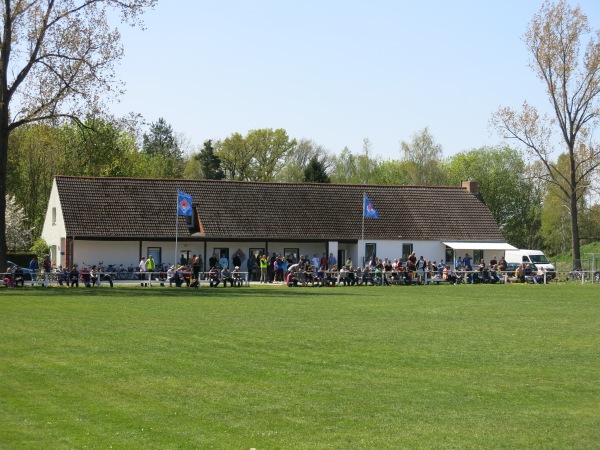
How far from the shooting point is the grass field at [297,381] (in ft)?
35.8

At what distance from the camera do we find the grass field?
10922 mm

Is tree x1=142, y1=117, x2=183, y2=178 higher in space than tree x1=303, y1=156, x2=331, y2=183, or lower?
higher

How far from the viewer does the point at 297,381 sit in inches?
563

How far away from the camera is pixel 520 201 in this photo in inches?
4301

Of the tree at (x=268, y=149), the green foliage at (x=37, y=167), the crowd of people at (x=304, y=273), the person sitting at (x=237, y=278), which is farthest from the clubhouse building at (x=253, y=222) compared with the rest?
the tree at (x=268, y=149)

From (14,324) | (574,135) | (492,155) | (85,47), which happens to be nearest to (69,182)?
(85,47)

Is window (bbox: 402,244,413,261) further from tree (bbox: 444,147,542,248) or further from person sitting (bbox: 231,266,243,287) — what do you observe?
tree (bbox: 444,147,542,248)

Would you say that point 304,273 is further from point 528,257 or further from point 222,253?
point 528,257

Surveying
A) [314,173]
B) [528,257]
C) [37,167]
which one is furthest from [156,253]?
[314,173]

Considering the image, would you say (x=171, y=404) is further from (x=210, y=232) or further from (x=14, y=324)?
(x=210, y=232)

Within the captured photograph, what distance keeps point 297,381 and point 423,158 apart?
99423 mm

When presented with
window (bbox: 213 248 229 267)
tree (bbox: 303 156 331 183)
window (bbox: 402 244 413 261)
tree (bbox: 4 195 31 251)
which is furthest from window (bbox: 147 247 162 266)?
tree (bbox: 303 156 331 183)

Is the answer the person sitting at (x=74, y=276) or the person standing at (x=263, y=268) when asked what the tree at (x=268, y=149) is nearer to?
the person standing at (x=263, y=268)

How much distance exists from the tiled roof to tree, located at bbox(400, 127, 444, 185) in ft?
127
